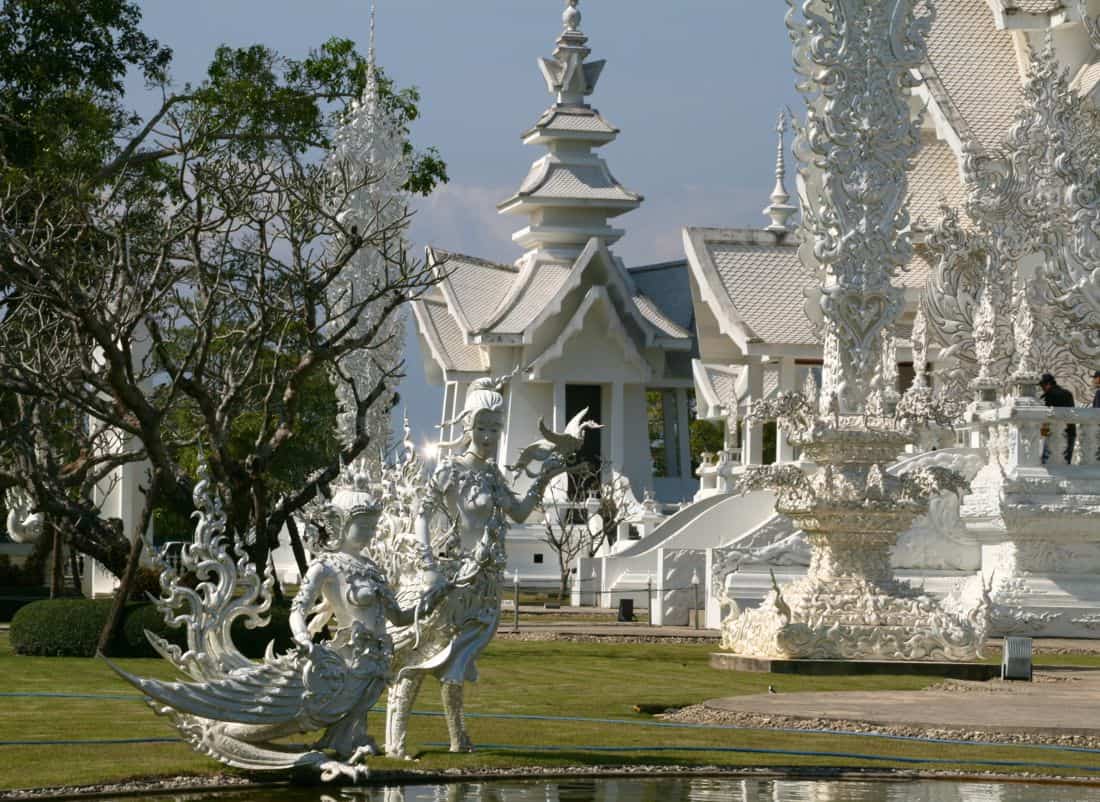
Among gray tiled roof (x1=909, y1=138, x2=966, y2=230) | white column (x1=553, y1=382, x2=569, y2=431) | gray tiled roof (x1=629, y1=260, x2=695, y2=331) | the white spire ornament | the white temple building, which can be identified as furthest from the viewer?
gray tiled roof (x1=629, y1=260, x2=695, y2=331)

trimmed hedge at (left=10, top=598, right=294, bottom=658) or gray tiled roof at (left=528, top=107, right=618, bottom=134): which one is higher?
gray tiled roof at (left=528, top=107, right=618, bottom=134)

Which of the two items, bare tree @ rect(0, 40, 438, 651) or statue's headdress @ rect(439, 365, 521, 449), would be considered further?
bare tree @ rect(0, 40, 438, 651)

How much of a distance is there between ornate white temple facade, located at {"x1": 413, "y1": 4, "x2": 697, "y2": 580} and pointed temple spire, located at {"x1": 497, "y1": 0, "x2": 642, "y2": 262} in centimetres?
4

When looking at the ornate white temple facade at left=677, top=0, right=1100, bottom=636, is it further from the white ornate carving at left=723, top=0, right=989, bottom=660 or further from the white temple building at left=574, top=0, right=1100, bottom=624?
the white ornate carving at left=723, top=0, right=989, bottom=660

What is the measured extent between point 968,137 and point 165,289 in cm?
1704

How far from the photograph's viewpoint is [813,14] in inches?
917

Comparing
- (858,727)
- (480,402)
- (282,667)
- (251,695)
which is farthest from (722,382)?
(251,695)

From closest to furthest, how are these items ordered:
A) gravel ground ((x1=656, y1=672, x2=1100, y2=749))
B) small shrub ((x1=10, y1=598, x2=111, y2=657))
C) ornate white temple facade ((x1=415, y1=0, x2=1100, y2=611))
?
gravel ground ((x1=656, y1=672, x2=1100, y2=749))
small shrub ((x1=10, y1=598, x2=111, y2=657))
ornate white temple facade ((x1=415, y1=0, x2=1100, y2=611))

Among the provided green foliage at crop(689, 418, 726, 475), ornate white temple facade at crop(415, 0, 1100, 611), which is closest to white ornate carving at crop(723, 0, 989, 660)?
ornate white temple facade at crop(415, 0, 1100, 611)

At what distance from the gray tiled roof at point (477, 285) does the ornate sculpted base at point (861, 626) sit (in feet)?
109

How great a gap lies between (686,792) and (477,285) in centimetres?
4586

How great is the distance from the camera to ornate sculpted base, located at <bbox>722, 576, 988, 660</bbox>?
22281 mm

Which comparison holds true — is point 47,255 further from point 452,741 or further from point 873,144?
point 452,741

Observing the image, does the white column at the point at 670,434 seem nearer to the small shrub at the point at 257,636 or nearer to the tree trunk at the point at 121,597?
the small shrub at the point at 257,636
